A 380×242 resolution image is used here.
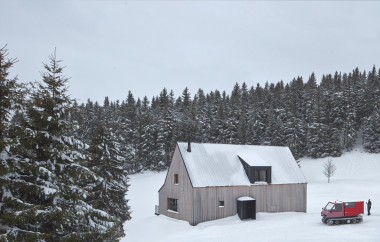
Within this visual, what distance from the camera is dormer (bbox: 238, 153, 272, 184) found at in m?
34.2

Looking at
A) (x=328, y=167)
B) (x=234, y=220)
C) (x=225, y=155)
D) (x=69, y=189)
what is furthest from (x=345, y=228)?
(x=328, y=167)

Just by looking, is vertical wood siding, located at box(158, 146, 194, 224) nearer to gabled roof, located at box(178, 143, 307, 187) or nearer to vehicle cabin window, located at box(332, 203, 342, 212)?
gabled roof, located at box(178, 143, 307, 187)

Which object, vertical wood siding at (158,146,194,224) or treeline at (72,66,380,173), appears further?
treeline at (72,66,380,173)

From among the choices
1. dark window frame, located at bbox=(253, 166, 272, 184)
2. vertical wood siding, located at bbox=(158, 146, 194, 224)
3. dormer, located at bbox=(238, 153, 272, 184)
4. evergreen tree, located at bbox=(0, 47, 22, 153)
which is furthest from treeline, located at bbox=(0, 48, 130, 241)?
dark window frame, located at bbox=(253, 166, 272, 184)

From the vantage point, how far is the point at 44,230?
32.7 feet

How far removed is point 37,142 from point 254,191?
2703 cm

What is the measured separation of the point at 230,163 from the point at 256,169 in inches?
107

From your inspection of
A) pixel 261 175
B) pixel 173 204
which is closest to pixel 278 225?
pixel 261 175

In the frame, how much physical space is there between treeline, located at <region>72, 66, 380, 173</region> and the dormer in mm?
33144

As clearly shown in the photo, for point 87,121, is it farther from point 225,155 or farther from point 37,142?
point 37,142

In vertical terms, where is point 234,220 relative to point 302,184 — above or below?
below

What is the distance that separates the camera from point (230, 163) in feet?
115

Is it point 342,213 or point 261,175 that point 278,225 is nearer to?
point 342,213

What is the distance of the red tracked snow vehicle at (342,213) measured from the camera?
26172mm
